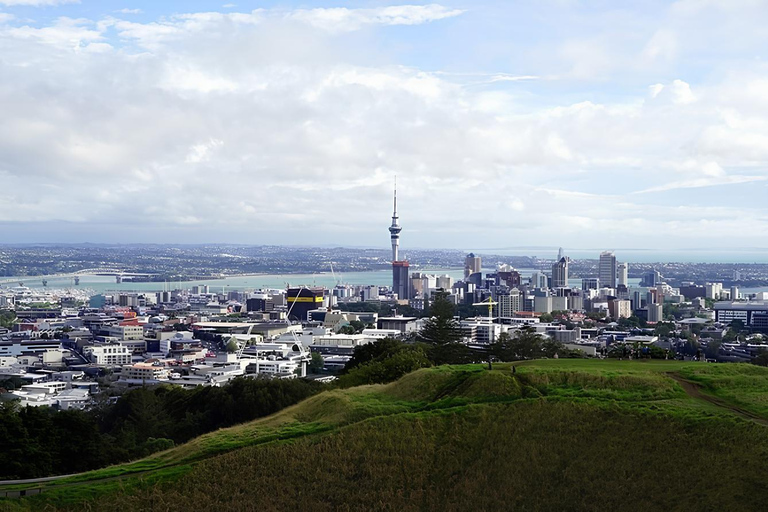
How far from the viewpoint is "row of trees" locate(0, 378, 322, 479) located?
15148 millimetres

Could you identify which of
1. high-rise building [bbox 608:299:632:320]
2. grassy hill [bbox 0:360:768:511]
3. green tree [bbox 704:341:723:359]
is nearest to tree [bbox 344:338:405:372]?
grassy hill [bbox 0:360:768:511]

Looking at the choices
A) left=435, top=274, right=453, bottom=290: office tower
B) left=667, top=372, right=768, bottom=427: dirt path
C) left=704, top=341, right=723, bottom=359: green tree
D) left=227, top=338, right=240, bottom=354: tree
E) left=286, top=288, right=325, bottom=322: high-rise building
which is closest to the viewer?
left=667, top=372, right=768, bottom=427: dirt path

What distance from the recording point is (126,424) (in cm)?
2183

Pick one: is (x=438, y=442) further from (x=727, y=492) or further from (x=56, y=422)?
(x=56, y=422)

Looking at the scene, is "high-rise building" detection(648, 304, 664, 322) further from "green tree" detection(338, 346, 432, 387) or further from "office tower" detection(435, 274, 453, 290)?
"green tree" detection(338, 346, 432, 387)

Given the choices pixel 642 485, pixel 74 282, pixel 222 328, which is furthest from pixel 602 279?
pixel 642 485

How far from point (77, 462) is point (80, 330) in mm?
56830

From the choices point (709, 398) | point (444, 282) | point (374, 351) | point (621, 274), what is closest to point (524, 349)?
point (374, 351)

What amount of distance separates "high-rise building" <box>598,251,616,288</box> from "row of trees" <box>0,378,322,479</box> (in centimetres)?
10075

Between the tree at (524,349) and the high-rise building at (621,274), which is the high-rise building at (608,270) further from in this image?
the tree at (524,349)

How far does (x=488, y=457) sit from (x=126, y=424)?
1309 centimetres

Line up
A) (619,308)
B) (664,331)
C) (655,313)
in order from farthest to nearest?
1. (619,308)
2. (655,313)
3. (664,331)

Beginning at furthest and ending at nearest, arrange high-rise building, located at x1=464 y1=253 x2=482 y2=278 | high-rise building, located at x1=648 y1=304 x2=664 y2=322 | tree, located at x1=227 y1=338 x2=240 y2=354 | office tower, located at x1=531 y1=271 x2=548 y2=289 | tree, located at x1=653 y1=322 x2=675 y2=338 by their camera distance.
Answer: high-rise building, located at x1=464 y1=253 x2=482 y2=278 → office tower, located at x1=531 y1=271 x2=548 y2=289 → high-rise building, located at x1=648 y1=304 x2=664 y2=322 → tree, located at x1=653 y1=322 x2=675 y2=338 → tree, located at x1=227 y1=338 x2=240 y2=354

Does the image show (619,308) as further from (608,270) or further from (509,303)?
(608,270)
